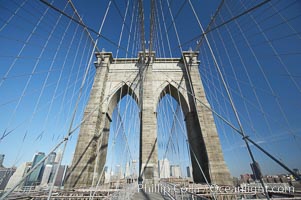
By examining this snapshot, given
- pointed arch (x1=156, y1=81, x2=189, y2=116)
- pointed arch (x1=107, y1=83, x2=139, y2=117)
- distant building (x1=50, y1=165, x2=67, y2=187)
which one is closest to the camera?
distant building (x1=50, y1=165, x2=67, y2=187)

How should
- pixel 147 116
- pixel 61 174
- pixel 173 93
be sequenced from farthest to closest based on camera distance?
1. pixel 61 174
2. pixel 173 93
3. pixel 147 116

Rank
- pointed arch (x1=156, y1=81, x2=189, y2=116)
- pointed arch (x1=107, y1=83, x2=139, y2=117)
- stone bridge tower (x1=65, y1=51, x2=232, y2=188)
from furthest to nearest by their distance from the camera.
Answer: pointed arch (x1=107, y1=83, x2=139, y2=117) < pointed arch (x1=156, y1=81, x2=189, y2=116) < stone bridge tower (x1=65, y1=51, x2=232, y2=188)

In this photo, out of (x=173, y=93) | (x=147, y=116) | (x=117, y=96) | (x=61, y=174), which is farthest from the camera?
(x=61, y=174)

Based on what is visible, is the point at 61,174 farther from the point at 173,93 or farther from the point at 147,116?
the point at 173,93

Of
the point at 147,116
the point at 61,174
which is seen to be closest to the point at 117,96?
the point at 147,116

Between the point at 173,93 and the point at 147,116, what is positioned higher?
the point at 173,93

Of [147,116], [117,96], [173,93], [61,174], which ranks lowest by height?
[61,174]

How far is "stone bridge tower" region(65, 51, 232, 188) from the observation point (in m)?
8.84

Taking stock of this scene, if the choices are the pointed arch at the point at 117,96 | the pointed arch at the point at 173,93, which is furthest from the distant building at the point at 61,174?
the pointed arch at the point at 173,93

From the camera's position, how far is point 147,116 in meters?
10.7

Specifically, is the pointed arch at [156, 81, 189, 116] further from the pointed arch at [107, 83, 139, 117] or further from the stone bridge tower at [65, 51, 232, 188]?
the pointed arch at [107, 83, 139, 117]

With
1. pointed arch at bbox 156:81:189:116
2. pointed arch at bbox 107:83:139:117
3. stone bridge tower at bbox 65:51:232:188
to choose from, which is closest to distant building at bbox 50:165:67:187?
stone bridge tower at bbox 65:51:232:188

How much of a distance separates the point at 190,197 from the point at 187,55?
12.2 meters

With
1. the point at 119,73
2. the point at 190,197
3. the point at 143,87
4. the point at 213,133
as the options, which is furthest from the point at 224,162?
the point at 119,73
